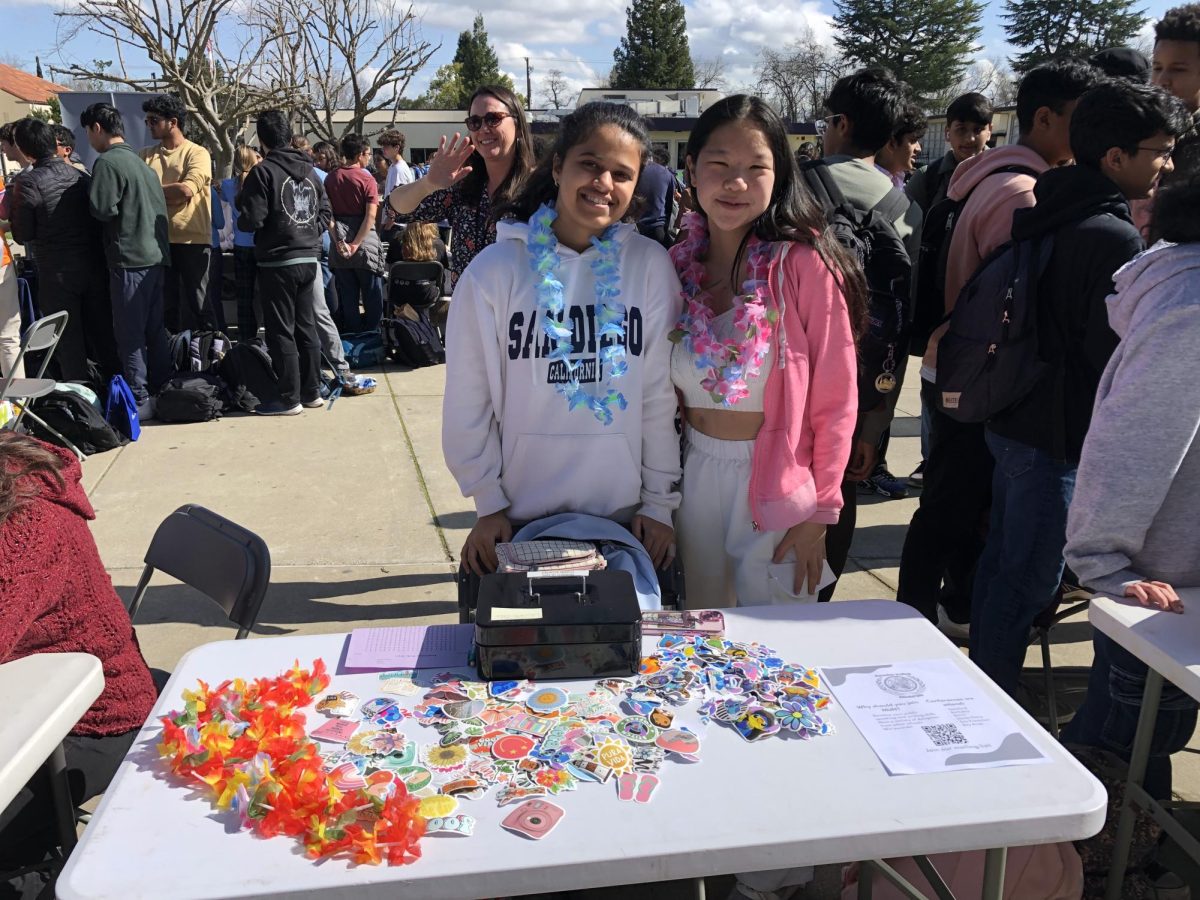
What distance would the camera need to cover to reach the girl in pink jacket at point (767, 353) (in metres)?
2.07

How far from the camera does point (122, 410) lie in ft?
17.7

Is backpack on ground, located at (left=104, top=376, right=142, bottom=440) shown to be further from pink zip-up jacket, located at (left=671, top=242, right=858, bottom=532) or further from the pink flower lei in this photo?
pink zip-up jacket, located at (left=671, top=242, right=858, bottom=532)

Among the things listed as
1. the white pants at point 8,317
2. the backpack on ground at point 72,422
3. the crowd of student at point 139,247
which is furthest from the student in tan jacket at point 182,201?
the backpack on ground at point 72,422

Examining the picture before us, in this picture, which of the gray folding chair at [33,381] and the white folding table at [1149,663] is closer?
the white folding table at [1149,663]

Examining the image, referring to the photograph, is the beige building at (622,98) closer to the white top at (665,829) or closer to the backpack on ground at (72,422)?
the backpack on ground at (72,422)

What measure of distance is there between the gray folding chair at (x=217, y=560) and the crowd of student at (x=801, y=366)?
0.32 meters

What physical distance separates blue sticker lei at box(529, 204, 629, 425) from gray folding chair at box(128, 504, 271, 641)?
839mm

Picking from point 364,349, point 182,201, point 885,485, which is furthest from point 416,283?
point 885,485

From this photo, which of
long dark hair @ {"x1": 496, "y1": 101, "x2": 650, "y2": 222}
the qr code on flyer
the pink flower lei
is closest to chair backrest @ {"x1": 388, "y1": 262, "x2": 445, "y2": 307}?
long dark hair @ {"x1": 496, "y1": 101, "x2": 650, "y2": 222}

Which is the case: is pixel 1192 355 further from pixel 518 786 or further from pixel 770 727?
pixel 518 786

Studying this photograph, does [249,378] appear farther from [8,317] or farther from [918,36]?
[918,36]

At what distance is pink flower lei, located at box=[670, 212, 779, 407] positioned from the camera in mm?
2072

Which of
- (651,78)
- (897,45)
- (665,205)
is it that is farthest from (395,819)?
(651,78)

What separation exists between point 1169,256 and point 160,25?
50.3 feet
